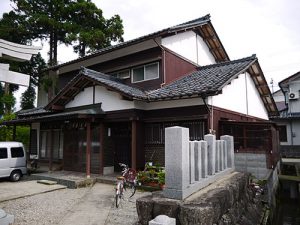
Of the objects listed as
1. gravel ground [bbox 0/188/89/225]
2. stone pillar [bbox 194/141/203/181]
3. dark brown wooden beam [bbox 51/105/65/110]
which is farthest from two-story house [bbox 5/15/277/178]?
stone pillar [bbox 194/141/203/181]

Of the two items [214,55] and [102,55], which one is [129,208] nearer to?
[102,55]

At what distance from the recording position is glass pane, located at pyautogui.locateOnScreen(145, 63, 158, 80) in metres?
14.4

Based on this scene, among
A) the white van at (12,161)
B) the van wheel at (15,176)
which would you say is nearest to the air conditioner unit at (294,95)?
the white van at (12,161)

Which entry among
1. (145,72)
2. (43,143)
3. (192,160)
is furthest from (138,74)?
(192,160)

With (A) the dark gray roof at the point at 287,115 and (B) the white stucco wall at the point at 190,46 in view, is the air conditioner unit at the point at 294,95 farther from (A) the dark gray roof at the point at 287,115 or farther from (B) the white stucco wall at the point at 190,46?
(B) the white stucco wall at the point at 190,46

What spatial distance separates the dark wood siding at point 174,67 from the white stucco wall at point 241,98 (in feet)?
10.2

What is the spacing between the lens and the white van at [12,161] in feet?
42.7

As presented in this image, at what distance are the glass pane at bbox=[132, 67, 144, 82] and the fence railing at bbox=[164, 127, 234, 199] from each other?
801cm

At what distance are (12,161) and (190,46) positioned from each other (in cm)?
1262

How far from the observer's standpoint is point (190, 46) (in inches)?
639

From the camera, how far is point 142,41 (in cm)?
1388

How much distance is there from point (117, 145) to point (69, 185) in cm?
376

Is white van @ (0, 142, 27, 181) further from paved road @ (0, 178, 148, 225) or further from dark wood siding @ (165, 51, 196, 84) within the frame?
dark wood siding @ (165, 51, 196, 84)

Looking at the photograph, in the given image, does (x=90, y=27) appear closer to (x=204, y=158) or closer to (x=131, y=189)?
(x=131, y=189)
